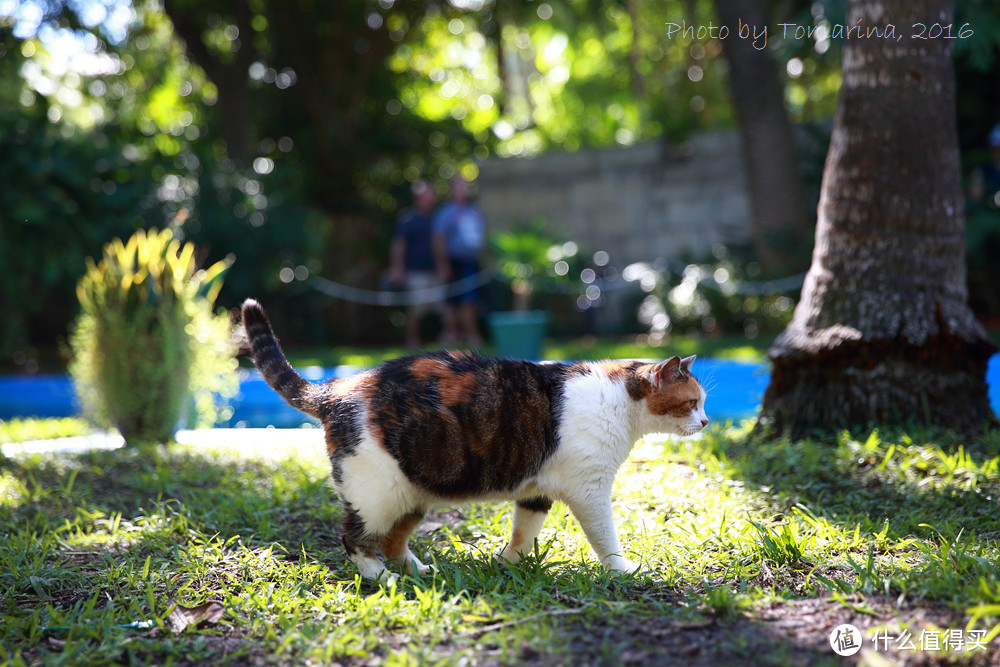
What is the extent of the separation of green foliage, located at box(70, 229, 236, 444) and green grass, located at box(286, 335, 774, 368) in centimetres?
234

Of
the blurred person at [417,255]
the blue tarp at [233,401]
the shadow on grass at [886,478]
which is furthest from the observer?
the blurred person at [417,255]

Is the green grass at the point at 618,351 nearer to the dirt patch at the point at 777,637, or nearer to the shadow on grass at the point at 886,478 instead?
the shadow on grass at the point at 886,478

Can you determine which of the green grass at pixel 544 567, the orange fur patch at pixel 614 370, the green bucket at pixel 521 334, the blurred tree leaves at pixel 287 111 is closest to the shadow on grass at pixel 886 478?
the green grass at pixel 544 567

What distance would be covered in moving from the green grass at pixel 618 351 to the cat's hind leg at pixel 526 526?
4.44 m

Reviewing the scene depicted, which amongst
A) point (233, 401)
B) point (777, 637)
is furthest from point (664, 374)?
point (233, 401)

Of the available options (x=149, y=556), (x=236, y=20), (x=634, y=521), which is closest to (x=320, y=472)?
(x=149, y=556)

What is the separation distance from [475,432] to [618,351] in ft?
19.8

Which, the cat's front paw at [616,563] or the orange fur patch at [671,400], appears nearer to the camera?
the cat's front paw at [616,563]

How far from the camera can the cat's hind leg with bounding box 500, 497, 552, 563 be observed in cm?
285

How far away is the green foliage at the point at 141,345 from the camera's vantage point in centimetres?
504

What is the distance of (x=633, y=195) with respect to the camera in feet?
40.4

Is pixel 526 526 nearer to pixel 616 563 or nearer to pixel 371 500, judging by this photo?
pixel 616 563

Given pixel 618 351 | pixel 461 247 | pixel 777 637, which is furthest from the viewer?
pixel 461 247

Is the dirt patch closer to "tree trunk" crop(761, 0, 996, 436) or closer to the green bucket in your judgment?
"tree trunk" crop(761, 0, 996, 436)
